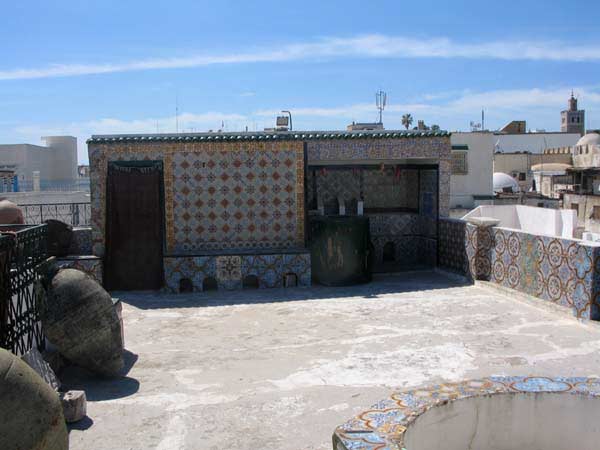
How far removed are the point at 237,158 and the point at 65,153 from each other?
2640 cm

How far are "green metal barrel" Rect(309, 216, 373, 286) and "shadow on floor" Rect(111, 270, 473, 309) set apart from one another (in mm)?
193

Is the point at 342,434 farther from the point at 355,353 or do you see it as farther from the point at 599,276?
the point at 599,276

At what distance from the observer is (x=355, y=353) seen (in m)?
6.60

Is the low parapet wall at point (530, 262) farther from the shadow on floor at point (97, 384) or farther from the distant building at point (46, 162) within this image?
the distant building at point (46, 162)

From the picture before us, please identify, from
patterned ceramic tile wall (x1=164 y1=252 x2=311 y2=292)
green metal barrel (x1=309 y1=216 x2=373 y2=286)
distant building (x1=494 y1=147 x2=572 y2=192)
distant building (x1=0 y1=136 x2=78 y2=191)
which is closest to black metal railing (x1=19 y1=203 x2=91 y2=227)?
patterned ceramic tile wall (x1=164 y1=252 x2=311 y2=292)

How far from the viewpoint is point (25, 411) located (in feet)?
10.8

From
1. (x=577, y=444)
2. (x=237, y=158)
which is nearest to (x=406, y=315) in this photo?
(x=237, y=158)

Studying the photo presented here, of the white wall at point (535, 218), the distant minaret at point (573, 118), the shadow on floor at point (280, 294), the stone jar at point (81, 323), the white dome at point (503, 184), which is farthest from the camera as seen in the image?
the distant minaret at point (573, 118)

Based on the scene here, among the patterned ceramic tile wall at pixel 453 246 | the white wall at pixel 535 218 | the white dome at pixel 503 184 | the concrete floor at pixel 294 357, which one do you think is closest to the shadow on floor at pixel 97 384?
the concrete floor at pixel 294 357

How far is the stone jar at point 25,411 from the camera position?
322cm

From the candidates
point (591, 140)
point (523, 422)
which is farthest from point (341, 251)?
point (591, 140)

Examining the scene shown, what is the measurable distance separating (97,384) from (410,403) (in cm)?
367

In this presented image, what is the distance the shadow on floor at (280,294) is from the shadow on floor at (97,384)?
2.98m

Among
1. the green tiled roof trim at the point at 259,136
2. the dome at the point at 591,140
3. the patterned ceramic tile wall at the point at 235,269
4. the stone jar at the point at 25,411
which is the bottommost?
the patterned ceramic tile wall at the point at 235,269
